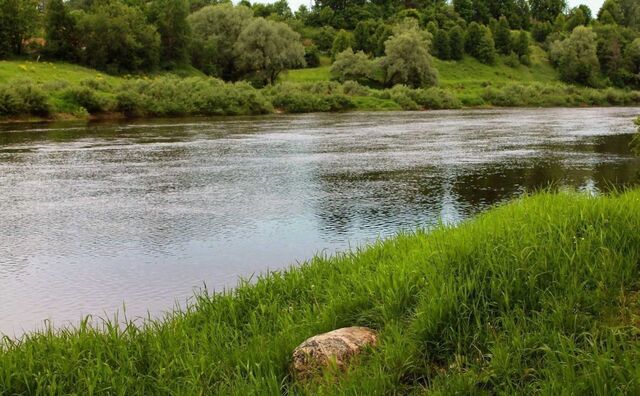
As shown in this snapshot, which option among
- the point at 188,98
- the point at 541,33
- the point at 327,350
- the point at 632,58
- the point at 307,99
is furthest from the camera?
the point at 541,33

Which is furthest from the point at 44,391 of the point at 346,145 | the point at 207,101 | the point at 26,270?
the point at 207,101

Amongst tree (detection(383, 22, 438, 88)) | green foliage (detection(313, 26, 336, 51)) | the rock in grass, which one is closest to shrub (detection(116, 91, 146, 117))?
tree (detection(383, 22, 438, 88))

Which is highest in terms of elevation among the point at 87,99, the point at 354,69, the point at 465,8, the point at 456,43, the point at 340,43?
the point at 465,8

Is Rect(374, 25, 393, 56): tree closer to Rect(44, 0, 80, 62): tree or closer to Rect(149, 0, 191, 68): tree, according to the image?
Rect(149, 0, 191, 68): tree

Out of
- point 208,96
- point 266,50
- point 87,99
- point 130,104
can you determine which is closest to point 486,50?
point 266,50

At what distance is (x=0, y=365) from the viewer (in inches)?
201

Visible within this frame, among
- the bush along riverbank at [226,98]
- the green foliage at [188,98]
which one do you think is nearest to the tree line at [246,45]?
the bush along riverbank at [226,98]

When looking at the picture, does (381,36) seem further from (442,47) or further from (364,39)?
(442,47)

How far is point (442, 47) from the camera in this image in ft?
405

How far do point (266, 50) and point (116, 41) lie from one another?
18442 mm

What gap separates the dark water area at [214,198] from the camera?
32.0 feet

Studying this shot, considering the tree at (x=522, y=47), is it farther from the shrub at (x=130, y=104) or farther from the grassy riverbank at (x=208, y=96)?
the shrub at (x=130, y=104)

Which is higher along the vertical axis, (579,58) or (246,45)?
(246,45)

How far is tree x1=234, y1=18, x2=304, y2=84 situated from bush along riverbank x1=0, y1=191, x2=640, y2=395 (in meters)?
78.0
